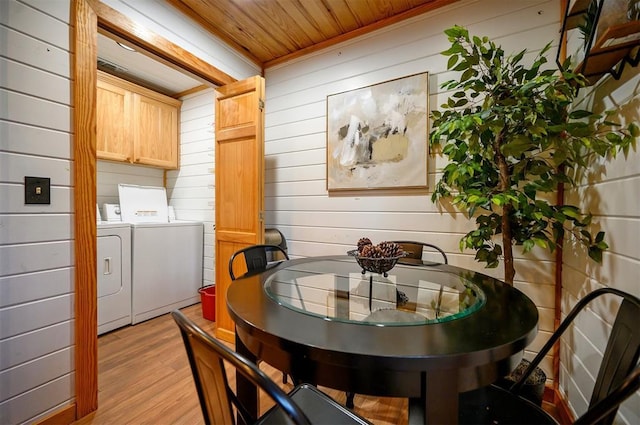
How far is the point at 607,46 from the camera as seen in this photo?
103 cm

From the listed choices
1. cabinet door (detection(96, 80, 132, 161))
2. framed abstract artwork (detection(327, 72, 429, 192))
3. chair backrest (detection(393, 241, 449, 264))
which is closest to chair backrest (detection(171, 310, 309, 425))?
chair backrest (detection(393, 241, 449, 264))

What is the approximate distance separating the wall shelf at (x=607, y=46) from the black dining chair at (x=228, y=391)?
1.50m

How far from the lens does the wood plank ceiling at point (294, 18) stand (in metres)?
2.04

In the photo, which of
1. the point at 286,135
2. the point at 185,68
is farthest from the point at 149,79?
the point at 286,135

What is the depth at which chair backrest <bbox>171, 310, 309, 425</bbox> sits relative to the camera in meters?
0.52

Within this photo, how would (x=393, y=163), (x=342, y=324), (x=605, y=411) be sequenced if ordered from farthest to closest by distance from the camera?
(x=393, y=163)
(x=342, y=324)
(x=605, y=411)

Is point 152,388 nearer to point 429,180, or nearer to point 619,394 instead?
point 619,394

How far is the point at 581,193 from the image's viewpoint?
4.71 ft

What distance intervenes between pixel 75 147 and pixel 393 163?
6.74 ft

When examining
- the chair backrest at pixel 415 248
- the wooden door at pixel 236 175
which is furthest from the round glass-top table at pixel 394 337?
the wooden door at pixel 236 175

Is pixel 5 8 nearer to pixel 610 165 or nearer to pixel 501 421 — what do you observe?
pixel 501 421

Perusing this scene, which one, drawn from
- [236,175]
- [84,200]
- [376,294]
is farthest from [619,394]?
[236,175]

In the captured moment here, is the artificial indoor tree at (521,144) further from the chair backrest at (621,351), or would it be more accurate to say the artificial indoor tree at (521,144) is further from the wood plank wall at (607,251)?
the chair backrest at (621,351)

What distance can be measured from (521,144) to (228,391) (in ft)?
5.17
